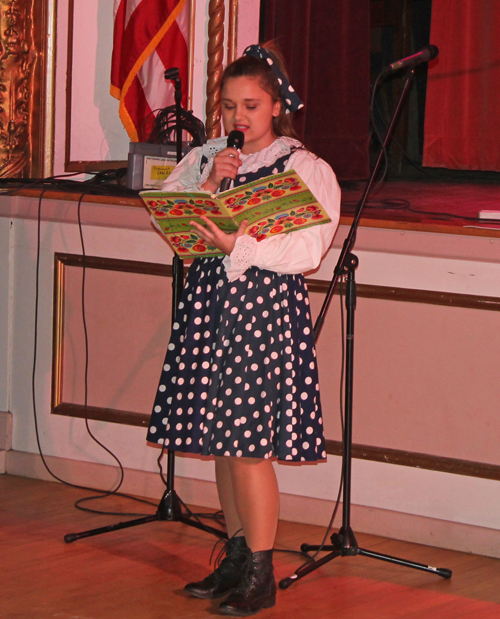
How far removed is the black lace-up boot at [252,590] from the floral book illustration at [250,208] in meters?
0.78

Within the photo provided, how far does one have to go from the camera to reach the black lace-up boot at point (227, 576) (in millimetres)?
2355

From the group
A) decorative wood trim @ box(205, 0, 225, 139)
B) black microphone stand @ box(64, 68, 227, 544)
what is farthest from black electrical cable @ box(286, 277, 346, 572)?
decorative wood trim @ box(205, 0, 225, 139)

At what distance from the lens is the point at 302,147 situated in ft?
7.51

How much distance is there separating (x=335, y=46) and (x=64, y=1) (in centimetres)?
158

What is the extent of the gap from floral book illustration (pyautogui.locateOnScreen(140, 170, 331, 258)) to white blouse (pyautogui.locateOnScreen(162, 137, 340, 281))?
0.13 feet

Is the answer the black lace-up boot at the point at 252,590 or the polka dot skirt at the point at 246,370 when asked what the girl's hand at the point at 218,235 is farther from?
the black lace-up boot at the point at 252,590

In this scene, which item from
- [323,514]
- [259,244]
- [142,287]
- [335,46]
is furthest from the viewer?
[335,46]

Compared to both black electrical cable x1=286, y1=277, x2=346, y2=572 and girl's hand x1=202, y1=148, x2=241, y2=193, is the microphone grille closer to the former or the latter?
girl's hand x1=202, y1=148, x2=241, y2=193

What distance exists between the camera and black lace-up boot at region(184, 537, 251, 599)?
236cm

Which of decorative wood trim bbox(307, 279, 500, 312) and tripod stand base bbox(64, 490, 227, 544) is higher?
decorative wood trim bbox(307, 279, 500, 312)

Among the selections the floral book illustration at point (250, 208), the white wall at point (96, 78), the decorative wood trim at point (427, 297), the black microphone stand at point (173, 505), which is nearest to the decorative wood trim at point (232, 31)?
the white wall at point (96, 78)

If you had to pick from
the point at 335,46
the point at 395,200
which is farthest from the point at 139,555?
the point at 335,46

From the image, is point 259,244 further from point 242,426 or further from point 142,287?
point 142,287

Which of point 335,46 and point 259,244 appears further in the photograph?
point 335,46
